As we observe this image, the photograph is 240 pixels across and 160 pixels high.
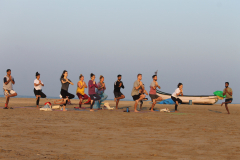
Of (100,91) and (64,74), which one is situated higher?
(64,74)

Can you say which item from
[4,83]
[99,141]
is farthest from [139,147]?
[4,83]

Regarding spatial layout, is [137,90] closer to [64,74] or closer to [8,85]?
[64,74]

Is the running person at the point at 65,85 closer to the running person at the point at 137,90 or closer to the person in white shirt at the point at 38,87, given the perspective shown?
the person in white shirt at the point at 38,87

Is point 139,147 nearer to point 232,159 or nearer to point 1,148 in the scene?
point 232,159

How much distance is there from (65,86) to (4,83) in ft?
10.1

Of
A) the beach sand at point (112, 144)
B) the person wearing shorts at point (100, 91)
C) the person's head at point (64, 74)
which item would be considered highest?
the person's head at point (64, 74)

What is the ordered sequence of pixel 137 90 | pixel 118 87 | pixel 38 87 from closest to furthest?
1. pixel 137 90
2. pixel 38 87
3. pixel 118 87

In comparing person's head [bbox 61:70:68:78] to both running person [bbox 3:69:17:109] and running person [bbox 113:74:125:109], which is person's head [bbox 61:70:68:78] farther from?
running person [bbox 113:74:125:109]

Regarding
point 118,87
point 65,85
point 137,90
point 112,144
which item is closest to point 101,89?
point 118,87

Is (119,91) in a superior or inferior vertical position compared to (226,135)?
superior

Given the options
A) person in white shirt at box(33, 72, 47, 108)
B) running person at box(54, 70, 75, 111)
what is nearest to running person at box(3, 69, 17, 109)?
person in white shirt at box(33, 72, 47, 108)

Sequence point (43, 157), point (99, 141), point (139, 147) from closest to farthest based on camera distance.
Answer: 1. point (43, 157)
2. point (139, 147)
3. point (99, 141)

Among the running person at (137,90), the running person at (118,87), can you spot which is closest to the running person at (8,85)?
the running person at (118,87)

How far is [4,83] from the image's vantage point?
14.1m
